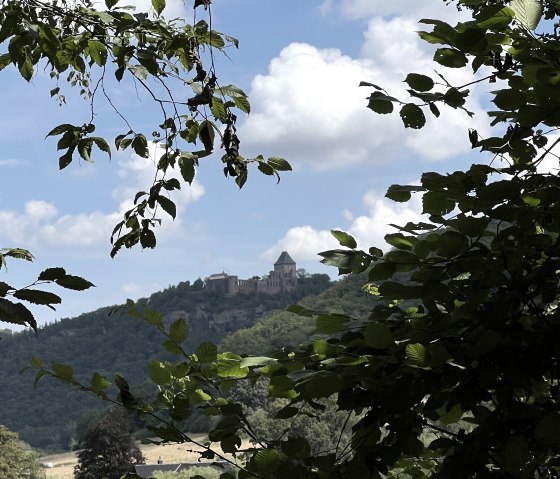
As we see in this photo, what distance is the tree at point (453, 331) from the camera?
1837mm

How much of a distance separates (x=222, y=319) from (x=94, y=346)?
2376 cm

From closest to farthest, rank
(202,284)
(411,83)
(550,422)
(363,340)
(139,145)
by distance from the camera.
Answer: (550,422)
(363,340)
(411,83)
(139,145)
(202,284)

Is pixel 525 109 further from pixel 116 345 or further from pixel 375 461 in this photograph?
pixel 116 345

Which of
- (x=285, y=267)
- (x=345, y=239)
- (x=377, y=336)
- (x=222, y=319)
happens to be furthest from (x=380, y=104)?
(x=285, y=267)

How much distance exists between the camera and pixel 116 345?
143250mm

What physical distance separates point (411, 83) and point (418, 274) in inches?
19.4

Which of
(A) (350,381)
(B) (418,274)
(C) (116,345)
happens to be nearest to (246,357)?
(A) (350,381)

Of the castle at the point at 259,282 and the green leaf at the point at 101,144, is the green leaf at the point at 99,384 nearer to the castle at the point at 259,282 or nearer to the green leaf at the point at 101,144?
the green leaf at the point at 101,144

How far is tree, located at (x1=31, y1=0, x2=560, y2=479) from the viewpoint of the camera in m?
1.84

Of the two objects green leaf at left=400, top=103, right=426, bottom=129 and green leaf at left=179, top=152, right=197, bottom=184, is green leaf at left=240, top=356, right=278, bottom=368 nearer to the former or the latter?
green leaf at left=400, top=103, right=426, bottom=129

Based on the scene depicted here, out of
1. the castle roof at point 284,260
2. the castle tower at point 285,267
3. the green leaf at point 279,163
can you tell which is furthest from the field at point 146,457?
the green leaf at point 279,163

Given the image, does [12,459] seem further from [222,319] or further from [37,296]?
[222,319]

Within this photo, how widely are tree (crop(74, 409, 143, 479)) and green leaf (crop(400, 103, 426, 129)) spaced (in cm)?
5211

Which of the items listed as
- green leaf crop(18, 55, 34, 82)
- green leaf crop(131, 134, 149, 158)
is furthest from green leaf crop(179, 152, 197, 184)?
green leaf crop(18, 55, 34, 82)
